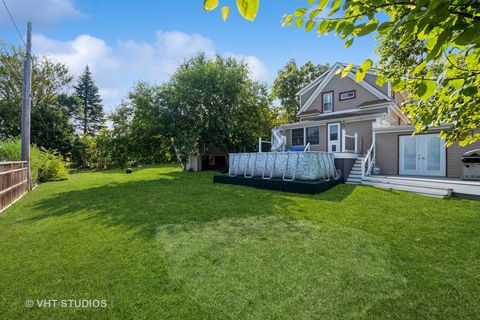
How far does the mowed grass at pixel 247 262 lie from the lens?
239 centimetres

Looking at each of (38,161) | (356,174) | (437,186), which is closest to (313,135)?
(356,174)

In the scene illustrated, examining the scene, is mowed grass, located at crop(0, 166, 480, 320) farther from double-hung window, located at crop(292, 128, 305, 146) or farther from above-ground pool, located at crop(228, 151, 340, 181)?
double-hung window, located at crop(292, 128, 305, 146)

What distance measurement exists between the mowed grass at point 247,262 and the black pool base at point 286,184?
223cm

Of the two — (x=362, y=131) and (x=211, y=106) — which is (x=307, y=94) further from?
(x=211, y=106)

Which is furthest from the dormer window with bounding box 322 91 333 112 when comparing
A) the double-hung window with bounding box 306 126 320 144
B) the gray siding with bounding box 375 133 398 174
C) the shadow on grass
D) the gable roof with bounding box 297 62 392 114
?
the shadow on grass

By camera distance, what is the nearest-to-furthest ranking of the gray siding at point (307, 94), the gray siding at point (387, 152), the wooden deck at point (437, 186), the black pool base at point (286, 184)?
the wooden deck at point (437, 186) → the black pool base at point (286, 184) → the gray siding at point (387, 152) → the gray siding at point (307, 94)

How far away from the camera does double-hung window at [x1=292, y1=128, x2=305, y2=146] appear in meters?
16.1

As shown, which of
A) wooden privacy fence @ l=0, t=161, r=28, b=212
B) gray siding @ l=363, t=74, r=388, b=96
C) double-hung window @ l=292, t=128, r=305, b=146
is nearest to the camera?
wooden privacy fence @ l=0, t=161, r=28, b=212

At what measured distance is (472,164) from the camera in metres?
9.11

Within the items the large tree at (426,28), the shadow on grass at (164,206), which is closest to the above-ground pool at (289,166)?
the shadow on grass at (164,206)

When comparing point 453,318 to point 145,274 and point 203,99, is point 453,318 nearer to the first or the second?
point 145,274

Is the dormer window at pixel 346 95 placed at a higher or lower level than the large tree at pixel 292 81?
lower

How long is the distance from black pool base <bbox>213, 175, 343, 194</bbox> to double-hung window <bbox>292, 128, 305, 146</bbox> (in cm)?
607

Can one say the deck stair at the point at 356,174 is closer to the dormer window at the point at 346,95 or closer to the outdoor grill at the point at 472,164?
the outdoor grill at the point at 472,164
